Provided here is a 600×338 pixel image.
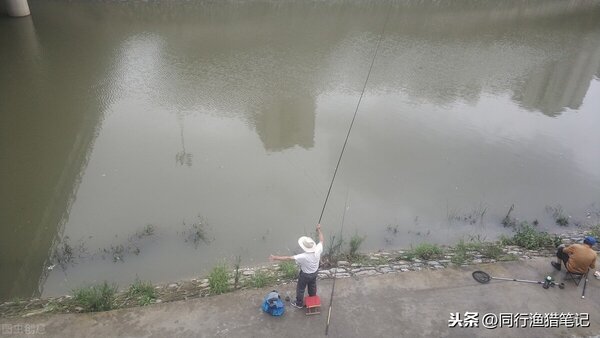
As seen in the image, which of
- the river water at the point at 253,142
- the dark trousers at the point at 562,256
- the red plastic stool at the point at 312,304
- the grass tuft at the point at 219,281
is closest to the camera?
Answer: the red plastic stool at the point at 312,304

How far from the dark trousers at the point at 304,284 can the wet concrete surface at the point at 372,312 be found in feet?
0.66

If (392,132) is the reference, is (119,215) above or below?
below

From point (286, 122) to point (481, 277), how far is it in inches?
265

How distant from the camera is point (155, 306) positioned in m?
5.21

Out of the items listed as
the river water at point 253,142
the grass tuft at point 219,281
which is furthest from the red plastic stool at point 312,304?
the river water at point 253,142

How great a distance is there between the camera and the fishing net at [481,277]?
235 inches

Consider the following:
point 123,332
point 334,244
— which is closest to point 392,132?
point 334,244

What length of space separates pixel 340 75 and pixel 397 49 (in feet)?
16.0

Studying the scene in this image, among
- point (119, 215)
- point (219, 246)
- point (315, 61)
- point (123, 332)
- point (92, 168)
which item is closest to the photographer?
point (123, 332)

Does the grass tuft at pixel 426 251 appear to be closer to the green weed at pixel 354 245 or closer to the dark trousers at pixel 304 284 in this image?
the green weed at pixel 354 245

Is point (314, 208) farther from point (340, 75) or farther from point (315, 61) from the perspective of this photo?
point (315, 61)

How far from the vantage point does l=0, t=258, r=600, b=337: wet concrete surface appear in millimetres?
4902

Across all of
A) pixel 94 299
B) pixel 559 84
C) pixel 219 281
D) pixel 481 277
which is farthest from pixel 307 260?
pixel 559 84

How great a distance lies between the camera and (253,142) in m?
10.0
